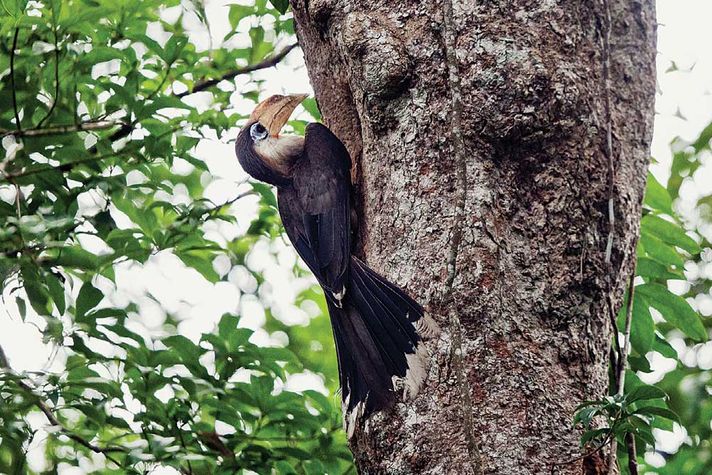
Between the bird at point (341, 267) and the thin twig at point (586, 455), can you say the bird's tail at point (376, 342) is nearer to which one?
the bird at point (341, 267)

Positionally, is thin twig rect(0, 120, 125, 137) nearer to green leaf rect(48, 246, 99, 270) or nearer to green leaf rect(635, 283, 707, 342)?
green leaf rect(48, 246, 99, 270)

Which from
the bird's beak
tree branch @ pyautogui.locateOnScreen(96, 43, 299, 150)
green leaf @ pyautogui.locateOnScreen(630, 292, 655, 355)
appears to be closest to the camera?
green leaf @ pyautogui.locateOnScreen(630, 292, 655, 355)

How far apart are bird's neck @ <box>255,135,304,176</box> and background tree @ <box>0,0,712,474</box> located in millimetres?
159

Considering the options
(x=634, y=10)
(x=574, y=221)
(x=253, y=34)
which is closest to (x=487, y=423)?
(x=574, y=221)

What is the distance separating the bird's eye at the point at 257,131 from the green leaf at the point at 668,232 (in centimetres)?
137

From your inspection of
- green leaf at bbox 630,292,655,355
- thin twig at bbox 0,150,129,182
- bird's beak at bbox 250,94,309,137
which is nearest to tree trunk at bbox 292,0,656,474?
green leaf at bbox 630,292,655,355

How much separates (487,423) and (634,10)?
4.16 feet

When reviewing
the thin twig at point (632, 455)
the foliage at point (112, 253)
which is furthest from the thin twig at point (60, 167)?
the thin twig at point (632, 455)

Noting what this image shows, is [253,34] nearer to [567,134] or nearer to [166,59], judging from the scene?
[166,59]

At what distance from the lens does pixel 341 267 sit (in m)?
2.44

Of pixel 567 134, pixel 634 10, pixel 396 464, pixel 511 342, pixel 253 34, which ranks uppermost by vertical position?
pixel 253 34

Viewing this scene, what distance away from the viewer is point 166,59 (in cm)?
309

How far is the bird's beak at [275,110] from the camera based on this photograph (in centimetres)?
319

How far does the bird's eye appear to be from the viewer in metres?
3.19
